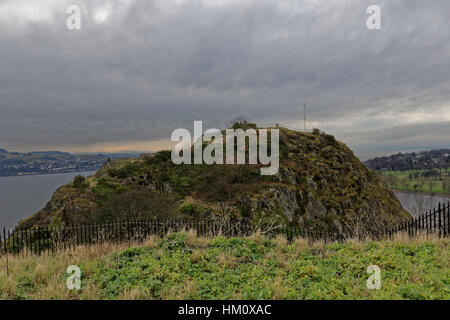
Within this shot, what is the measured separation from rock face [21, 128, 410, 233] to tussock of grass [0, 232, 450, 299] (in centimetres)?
780

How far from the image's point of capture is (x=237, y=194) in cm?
2267

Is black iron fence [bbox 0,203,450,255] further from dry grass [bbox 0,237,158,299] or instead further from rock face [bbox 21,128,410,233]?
rock face [bbox 21,128,410,233]

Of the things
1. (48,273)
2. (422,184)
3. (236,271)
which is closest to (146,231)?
(48,273)

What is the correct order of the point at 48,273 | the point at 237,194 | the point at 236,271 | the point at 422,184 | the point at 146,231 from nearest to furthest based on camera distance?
the point at 236,271
the point at 48,273
the point at 146,231
the point at 237,194
the point at 422,184

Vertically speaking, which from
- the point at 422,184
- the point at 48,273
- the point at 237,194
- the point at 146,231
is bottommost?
the point at 422,184

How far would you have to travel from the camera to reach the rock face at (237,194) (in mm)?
17906

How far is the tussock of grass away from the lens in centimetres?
480

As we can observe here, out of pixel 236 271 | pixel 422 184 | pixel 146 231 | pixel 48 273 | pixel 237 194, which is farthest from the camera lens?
pixel 422 184

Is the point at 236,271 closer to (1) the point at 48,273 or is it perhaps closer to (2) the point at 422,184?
(1) the point at 48,273

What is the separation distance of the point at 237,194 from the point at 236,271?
662 inches

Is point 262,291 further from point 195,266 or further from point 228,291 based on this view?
point 195,266

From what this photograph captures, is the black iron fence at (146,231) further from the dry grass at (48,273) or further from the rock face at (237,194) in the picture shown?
the rock face at (237,194)
